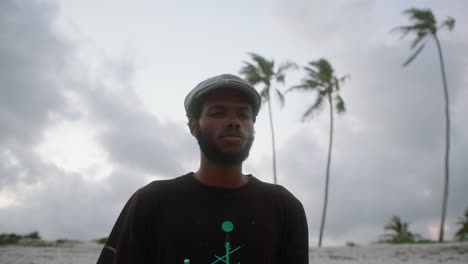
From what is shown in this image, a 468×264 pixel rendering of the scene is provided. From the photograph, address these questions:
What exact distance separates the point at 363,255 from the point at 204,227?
1523cm

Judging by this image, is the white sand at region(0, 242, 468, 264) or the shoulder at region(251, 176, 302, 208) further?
the white sand at region(0, 242, 468, 264)

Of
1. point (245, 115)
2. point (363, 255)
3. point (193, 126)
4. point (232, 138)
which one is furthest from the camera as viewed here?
point (363, 255)

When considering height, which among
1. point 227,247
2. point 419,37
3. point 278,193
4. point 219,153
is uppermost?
point 419,37

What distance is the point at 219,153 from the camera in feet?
6.91

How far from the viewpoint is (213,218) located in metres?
1.98

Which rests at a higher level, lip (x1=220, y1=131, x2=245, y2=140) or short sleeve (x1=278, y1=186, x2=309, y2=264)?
lip (x1=220, y1=131, x2=245, y2=140)

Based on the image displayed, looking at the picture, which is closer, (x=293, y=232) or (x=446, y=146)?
(x=293, y=232)

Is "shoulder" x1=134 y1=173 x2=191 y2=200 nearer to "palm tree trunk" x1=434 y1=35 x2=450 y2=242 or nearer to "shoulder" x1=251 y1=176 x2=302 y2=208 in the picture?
"shoulder" x1=251 y1=176 x2=302 y2=208

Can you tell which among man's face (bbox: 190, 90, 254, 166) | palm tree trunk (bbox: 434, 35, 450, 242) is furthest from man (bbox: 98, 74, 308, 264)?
palm tree trunk (bbox: 434, 35, 450, 242)

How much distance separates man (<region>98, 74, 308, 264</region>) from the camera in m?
1.95

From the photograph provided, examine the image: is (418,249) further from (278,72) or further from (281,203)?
(281,203)

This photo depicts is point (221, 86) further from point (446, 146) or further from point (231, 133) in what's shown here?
point (446, 146)

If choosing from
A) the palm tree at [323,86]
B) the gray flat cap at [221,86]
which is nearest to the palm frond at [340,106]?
the palm tree at [323,86]

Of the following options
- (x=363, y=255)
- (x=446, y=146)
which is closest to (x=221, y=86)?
(x=363, y=255)
